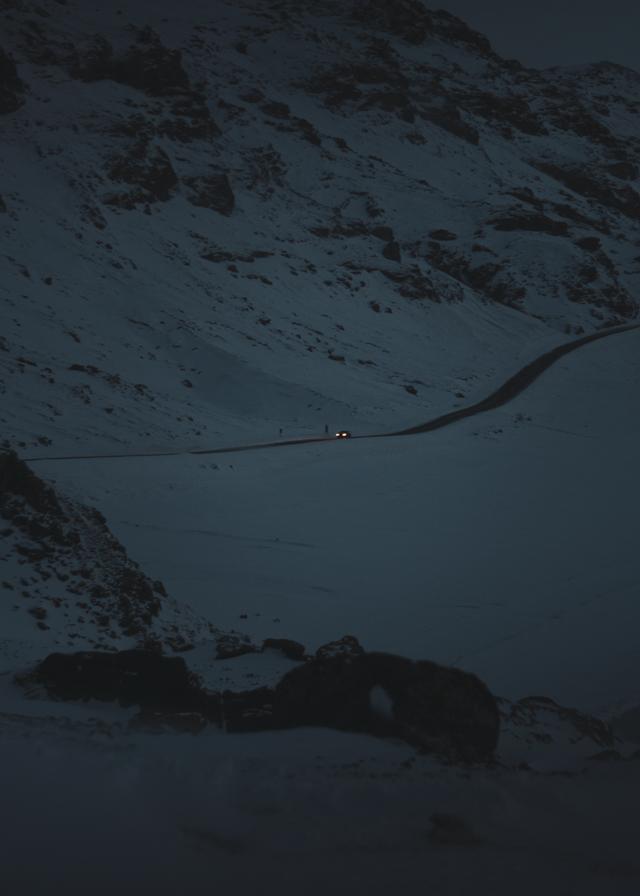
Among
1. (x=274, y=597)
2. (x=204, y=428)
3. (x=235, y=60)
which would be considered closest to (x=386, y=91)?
(x=235, y=60)

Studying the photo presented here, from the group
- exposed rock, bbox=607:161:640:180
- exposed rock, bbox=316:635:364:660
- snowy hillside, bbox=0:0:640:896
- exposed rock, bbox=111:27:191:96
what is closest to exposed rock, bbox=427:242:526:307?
snowy hillside, bbox=0:0:640:896

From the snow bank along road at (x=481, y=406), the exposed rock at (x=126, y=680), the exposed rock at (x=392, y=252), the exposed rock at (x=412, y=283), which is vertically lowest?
the snow bank along road at (x=481, y=406)

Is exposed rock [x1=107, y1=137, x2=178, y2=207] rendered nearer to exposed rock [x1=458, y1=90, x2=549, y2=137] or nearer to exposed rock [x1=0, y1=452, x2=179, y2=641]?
exposed rock [x1=0, y1=452, x2=179, y2=641]

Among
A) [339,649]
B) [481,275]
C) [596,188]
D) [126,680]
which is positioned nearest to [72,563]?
[126,680]

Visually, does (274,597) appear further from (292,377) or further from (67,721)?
(292,377)

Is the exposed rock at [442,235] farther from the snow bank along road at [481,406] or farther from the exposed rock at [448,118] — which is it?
the exposed rock at [448,118]

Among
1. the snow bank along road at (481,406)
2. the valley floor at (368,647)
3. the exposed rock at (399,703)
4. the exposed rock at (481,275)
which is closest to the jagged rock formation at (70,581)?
the valley floor at (368,647)
